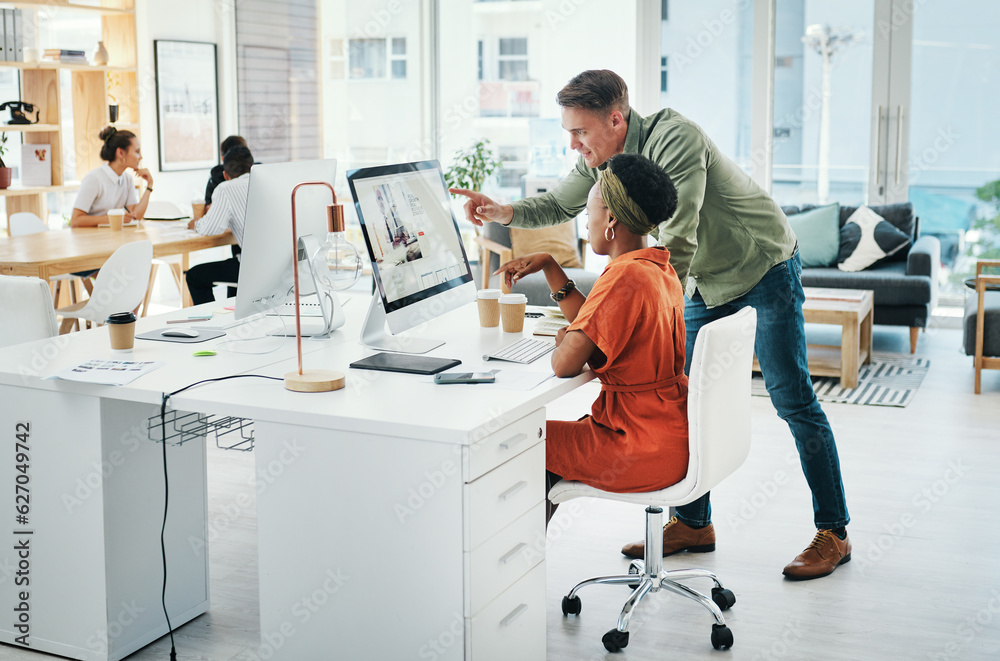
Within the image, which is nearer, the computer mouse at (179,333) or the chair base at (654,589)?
the chair base at (654,589)

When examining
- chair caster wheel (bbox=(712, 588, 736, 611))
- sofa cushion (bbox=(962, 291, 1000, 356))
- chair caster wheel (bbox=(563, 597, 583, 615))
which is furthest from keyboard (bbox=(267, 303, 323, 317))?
sofa cushion (bbox=(962, 291, 1000, 356))

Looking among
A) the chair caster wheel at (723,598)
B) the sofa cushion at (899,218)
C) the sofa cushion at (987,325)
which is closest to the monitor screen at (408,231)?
the chair caster wheel at (723,598)

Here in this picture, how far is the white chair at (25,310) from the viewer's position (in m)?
2.94

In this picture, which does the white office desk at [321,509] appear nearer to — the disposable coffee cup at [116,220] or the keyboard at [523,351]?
the keyboard at [523,351]

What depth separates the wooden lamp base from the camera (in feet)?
7.11

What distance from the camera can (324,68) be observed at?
26.2 ft

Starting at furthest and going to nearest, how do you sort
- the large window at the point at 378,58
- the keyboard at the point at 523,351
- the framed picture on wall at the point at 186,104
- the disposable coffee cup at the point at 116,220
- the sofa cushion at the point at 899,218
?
the large window at the point at 378,58
the framed picture on wall at the point at 186,104
the sofa cushion at the point at 899,218
the disposable coffee cup at the point at 116,220
the keyboard at the point at 523,351

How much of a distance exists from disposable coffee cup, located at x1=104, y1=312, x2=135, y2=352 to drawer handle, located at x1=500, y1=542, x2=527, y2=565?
1.16 m

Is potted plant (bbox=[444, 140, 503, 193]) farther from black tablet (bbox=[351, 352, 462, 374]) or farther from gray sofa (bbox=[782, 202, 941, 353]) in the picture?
black tablet (bbox=[351, 352, 462, 374])

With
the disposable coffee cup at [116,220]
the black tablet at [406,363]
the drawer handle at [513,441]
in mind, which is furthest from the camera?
the disposable coffee cup at [116,220]

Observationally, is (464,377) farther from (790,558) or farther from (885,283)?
(885,283)

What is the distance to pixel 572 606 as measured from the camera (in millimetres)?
2654

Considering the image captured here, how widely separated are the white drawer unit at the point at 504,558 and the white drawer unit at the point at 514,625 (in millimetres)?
21

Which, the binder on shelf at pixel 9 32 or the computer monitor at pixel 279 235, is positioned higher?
the binder on shelf at pixel 9 32
